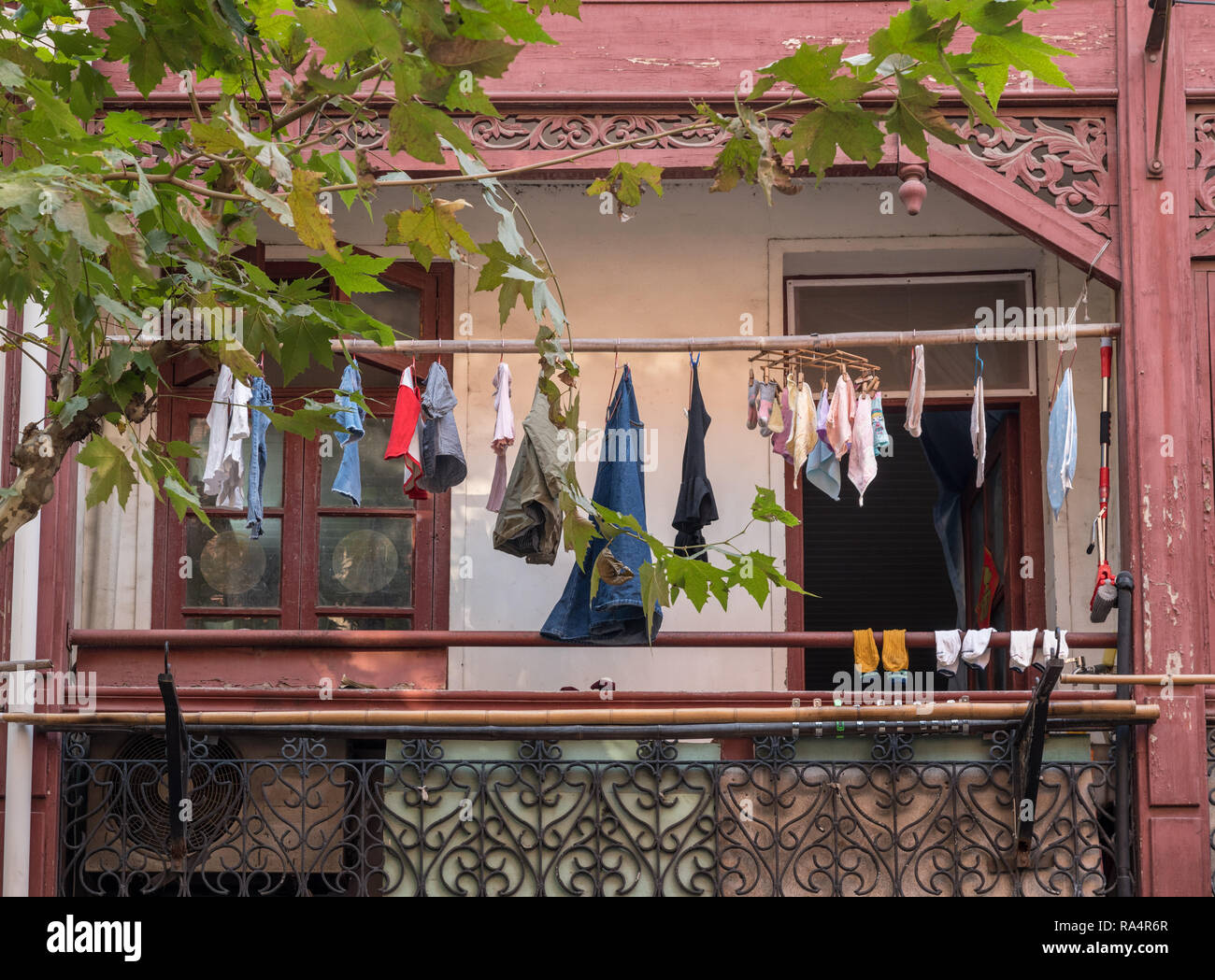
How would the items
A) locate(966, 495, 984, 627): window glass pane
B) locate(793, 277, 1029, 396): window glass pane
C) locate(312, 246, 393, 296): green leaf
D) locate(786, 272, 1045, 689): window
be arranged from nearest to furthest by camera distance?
locate(312, 246, 393, 296): green leaf → locate(786, 272, 1045, 689): window → locate(793, 277, 1029, 396): window glass pane → locate(966, 495, 984, 627): window glass pane

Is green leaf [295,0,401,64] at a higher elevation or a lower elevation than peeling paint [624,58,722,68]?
lower

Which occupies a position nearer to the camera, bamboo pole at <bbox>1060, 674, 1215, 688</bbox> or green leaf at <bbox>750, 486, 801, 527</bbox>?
green leaf at <bbox>750, 486, 801, 527</bbox>

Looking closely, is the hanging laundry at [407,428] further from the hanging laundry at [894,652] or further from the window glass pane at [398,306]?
the hanging laundry at [894,652]

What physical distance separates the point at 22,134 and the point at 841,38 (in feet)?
14.7

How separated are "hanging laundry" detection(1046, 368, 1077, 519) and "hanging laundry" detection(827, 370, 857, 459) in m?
1.01

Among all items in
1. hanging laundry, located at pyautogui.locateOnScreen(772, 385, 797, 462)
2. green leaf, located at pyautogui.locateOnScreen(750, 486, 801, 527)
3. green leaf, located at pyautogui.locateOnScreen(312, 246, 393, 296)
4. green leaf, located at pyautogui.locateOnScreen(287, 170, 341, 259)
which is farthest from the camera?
hanging laundry, located at pyautogui.locateOnScreen(772, 385, 797, 462)

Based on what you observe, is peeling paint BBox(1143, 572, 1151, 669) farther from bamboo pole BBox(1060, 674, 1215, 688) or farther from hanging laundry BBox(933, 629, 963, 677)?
hanging laundry BBox(933, 629, 963, 677)

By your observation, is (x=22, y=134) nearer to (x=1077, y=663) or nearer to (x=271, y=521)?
(x=271, y=521)

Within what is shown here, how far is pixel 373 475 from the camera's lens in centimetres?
945

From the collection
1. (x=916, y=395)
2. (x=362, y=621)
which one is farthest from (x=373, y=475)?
(x=916, y=395)

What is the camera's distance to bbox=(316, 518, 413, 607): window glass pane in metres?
9.24

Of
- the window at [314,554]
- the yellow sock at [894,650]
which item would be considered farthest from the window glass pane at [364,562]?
the yellow sock at [894,650]

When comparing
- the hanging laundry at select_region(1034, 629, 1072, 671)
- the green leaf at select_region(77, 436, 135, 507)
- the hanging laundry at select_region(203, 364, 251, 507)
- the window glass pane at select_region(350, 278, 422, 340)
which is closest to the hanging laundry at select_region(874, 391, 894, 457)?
the hanging laundry at select_region(1034, 629, 1072, 671)

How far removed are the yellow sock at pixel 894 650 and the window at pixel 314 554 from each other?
2.79 meters
